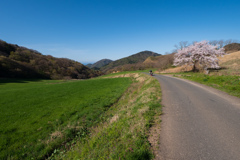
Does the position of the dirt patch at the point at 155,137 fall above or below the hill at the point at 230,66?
below

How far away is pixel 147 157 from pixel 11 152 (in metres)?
7.07

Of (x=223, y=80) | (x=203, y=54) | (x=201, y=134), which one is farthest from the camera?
(x=203, y=54)

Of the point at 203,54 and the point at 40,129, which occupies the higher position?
the point at 203,54

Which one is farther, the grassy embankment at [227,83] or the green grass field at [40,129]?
the grassy embankment at [227,83]

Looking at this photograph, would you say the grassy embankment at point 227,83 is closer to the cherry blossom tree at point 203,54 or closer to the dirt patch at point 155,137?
the dirt patch at point 155,137

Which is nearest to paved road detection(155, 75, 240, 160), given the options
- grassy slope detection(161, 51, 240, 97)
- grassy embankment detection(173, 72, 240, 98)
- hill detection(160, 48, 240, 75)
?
grassy embankment detection(173, 72, 240, 98)

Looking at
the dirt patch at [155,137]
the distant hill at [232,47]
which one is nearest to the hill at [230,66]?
the dirt patch at [155,137]

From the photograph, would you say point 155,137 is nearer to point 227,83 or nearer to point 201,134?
point 201,134

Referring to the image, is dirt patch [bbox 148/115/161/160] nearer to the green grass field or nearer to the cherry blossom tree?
the green grass field

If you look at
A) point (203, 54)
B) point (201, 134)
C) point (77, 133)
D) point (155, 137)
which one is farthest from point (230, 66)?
point (77, 133)

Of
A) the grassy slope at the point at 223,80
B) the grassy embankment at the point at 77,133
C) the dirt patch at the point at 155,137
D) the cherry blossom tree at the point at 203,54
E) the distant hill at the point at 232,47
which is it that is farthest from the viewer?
the distant hill at the point at 232,47

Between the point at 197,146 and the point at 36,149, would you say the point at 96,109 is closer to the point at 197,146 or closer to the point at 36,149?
the point at 36,149

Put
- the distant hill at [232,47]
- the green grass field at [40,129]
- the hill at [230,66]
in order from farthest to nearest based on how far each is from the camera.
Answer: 1. the distant hill at [232,47]
2. the hill at [230,66]
3. the green grass field at [40,129]

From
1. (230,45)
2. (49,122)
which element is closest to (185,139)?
(49,122)
